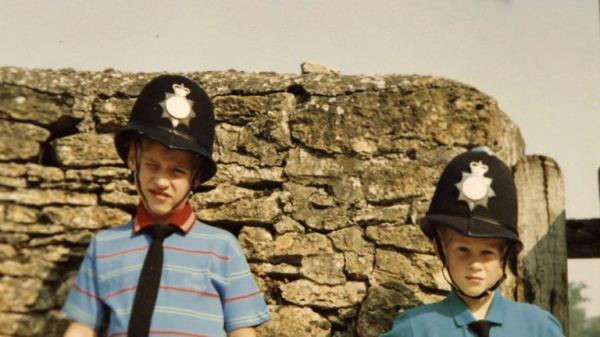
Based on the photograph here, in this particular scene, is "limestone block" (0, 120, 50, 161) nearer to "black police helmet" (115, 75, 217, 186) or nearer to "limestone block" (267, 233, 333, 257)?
"black police helmet" (115, 75, 217, 186)

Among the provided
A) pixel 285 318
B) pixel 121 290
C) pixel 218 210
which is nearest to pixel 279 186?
pixel 218 210

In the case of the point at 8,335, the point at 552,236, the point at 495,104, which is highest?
the point at 495,104

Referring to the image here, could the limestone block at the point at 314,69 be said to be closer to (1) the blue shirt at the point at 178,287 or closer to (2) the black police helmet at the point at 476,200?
(2) the black police helmet at the point at 476,200

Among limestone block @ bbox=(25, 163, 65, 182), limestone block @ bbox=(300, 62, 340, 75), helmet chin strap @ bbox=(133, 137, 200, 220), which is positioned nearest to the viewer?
helmet chin strap @ bbox=(133, 137, 200, 220)

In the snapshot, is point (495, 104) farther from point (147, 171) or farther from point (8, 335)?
point (8, 335)

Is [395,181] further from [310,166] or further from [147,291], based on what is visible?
[147,291]

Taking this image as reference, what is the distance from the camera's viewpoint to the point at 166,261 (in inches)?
96.9

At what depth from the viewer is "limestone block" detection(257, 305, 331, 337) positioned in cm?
297

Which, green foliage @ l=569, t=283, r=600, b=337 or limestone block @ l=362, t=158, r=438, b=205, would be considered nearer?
limestone block @ l=362, t=158, r=438, b=205

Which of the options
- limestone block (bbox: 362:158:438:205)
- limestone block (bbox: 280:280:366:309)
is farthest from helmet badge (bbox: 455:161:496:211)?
limestone block (bbox: 280:280:366:309)

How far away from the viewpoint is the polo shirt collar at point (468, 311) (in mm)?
2438

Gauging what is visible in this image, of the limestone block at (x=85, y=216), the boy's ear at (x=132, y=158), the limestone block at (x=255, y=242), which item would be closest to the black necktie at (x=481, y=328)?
the limestone block at (x=255, y=242)

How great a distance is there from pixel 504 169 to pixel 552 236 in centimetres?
97

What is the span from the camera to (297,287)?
3025 millimetres
